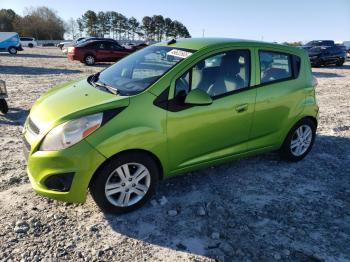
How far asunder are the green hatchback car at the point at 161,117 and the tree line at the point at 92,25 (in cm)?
8087

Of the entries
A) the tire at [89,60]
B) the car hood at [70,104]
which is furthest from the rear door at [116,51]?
the car hood at [70,104]

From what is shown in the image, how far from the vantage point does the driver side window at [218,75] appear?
3.98 m

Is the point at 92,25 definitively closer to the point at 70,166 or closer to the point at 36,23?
the point at 36,23

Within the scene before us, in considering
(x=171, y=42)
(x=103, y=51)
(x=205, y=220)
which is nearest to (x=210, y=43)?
(x=171, y=42)

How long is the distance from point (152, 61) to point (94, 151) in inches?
61.8

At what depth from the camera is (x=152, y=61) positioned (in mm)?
4426

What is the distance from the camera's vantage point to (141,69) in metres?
4.36

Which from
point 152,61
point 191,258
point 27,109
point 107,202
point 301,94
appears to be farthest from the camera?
point 27,109

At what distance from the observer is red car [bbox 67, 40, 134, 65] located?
20.8 meters

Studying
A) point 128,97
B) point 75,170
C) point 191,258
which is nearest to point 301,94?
point 128,97

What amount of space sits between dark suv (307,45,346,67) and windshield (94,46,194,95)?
18.6 m

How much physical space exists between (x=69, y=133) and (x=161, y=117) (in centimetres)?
93

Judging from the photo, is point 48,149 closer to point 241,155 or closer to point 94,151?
point 94,151

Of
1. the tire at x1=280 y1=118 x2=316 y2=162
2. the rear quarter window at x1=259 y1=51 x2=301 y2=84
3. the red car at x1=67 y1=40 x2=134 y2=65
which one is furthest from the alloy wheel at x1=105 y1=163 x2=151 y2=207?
the red car at x1=67 y1=40 x2=134 y2=65
